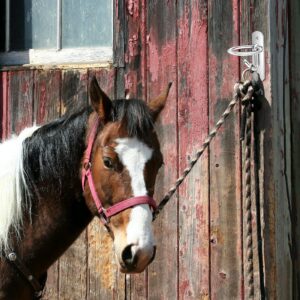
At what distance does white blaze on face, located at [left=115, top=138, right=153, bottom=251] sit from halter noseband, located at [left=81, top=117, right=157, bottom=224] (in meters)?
0.02

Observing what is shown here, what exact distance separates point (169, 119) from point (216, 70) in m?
0.42

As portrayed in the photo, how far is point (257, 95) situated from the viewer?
4246mm

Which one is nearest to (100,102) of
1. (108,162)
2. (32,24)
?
(108,162)

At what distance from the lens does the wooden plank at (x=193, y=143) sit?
4395mm

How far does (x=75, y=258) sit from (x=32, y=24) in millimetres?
1630

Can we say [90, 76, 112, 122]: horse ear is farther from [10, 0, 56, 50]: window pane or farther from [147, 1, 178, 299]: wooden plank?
[10, 0, 56, 50]: window pane

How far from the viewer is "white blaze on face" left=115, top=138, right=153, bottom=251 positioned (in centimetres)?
306

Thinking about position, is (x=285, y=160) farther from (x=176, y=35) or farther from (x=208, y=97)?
(x=176, y=35)

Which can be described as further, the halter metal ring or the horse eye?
the halter metal ring

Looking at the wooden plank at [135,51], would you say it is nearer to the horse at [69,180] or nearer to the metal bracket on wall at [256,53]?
the metal bracket on wall at [256,53]

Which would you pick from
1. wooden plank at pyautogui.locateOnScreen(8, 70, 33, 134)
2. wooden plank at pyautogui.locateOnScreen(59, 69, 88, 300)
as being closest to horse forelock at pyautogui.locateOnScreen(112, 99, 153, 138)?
wooden plank at pyautogui.locateOnScreen(59, 69, 88, 300)

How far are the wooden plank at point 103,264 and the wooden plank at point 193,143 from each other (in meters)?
0.43

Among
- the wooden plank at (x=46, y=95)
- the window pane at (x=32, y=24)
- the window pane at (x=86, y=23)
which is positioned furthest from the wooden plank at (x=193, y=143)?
the window pane at (x=32, y=24)

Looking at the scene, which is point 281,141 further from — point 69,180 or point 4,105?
point 4,105
